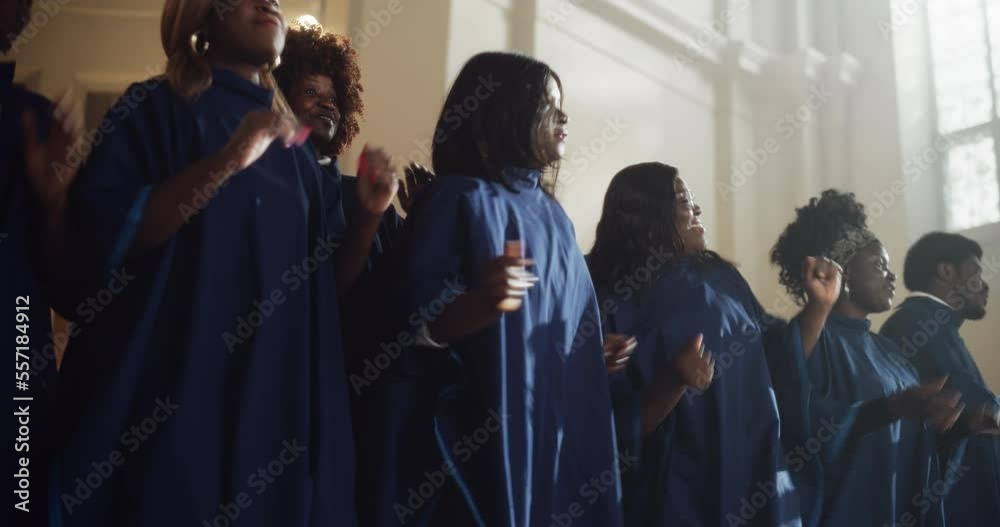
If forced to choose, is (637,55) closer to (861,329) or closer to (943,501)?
(861,329)

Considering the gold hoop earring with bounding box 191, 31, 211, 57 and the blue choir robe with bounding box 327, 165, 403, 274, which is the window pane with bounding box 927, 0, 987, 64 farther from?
the gold hoop earring with bounding box 191, 31, 211, 57

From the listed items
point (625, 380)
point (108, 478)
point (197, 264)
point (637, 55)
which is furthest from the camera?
point (637, 55)

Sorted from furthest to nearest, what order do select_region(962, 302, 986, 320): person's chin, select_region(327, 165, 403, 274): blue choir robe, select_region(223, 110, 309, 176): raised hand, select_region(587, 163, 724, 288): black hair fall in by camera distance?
1. select_region(962, 302, 986, 320): person's chin
2. select_region(587, 163, 724, 288): black hair
3. select_region(327, 165, 403, 274): blue choir robe
4. select_region(223, 110, 309, 176): raised hand

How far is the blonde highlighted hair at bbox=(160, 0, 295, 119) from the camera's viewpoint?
2160mm

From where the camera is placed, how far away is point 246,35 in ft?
7.48

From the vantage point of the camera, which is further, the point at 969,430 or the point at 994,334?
the point at 994,334

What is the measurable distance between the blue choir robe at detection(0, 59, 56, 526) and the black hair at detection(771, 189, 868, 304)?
2.62m

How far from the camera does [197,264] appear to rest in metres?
1.96

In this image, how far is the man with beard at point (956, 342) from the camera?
12.5ft

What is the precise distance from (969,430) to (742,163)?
2962 mm

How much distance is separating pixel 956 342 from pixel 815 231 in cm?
61

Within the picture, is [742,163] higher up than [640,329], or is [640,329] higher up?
[742,163]

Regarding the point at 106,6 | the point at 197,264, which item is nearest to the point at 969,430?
the point at 197,264

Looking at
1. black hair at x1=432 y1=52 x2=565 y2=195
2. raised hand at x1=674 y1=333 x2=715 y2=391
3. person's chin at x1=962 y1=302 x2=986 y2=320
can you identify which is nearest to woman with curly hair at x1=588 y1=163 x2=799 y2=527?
raised hand at x1=674 y1=333 x2=715 y2=391
